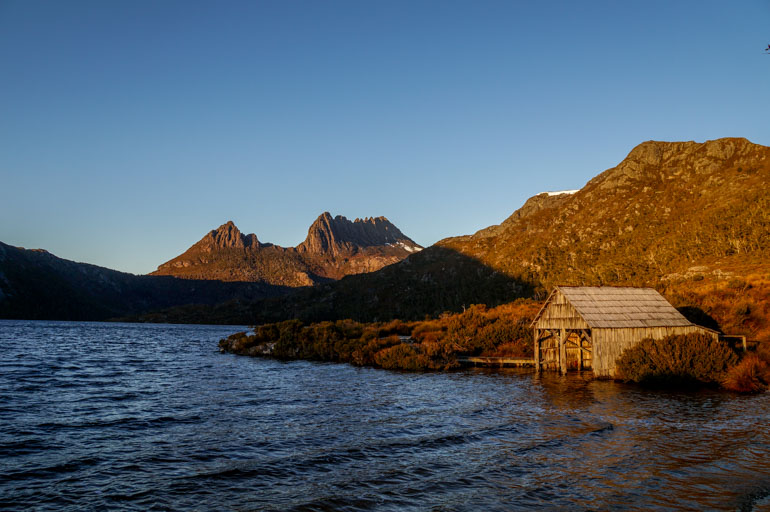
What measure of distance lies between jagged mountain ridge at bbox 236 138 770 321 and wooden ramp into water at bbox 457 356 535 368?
36019 millimetres

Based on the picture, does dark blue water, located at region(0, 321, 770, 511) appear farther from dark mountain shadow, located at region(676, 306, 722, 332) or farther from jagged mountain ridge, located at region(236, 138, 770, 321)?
jagged mountain ridge, located at region(236, 138, 770, 321)

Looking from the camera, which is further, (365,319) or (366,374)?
(365,319)

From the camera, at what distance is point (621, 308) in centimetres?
3000

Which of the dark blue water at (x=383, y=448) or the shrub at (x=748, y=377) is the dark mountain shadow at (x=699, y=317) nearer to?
the shrub at (x=748, y=377)

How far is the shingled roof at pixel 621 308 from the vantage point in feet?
94.0

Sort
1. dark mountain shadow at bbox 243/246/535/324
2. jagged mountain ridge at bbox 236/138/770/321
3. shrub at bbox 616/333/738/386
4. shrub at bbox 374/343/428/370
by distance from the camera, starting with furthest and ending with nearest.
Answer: dark mountain shadow at bbox 243/246/535/324 → jagged mountain ridge at bbox 236/138/770/321 → shrub at bbox 374/343/428/370 → shrub at bbox 616/333/738/386

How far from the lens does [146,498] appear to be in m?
10.9

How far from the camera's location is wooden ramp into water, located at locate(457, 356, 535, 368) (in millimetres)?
36875

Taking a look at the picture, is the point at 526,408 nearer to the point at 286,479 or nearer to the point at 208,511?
the point at 286,479

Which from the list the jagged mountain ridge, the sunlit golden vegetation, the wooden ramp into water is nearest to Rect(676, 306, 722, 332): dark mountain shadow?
the sunlit golden vegetation

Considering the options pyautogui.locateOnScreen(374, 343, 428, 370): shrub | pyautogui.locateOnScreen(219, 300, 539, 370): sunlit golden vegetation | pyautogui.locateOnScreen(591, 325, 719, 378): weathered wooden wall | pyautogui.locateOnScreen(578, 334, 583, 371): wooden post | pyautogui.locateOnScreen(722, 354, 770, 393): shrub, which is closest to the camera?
pyautogui.locateOnScreen(722, 354, 770, 393): shrub

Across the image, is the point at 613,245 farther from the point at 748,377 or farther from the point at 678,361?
the point at 748,377

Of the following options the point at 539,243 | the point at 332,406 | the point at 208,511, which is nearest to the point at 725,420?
the point at 332,406

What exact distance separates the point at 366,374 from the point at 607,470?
24526 mm
